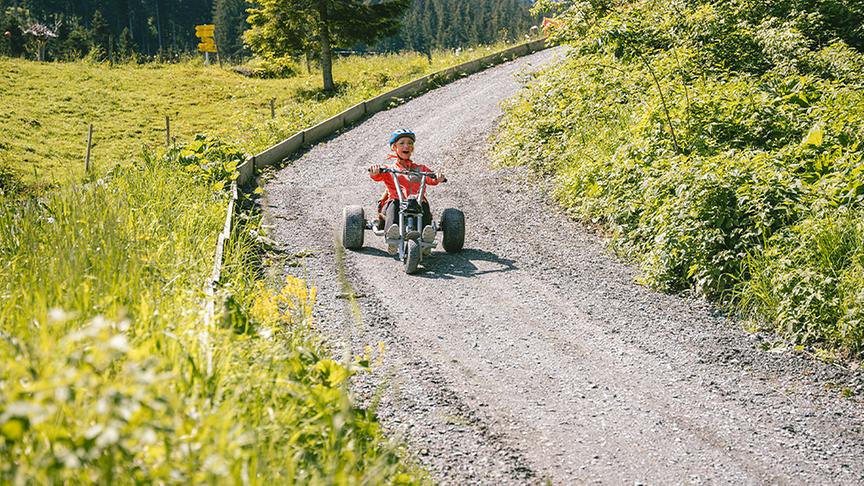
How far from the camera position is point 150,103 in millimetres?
27875

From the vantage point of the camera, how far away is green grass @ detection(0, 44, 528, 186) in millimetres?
20719

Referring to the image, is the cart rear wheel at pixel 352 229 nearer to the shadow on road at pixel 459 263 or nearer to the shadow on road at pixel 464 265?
the shadow on road at pixel 459 263

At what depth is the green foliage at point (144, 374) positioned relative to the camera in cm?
250

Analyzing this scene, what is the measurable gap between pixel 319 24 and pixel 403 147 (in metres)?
17.9

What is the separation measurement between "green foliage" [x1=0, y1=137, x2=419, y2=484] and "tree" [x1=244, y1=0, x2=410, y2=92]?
20.5 meters

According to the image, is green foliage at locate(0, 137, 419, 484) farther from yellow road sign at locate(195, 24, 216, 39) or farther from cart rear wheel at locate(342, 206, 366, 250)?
yellow road sign at locate(195, 24, 216, 39)

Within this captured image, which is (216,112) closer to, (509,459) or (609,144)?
(609,144)

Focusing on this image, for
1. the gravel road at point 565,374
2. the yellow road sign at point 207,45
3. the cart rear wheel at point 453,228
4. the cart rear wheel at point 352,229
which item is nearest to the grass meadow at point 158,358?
the gravel road at point 565,374

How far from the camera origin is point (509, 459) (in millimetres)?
5086

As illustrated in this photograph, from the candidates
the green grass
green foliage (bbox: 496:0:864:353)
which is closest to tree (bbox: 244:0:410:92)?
the green grass

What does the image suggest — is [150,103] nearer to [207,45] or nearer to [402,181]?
[207,45]

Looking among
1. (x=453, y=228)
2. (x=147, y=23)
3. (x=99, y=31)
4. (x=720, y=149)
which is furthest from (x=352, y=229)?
(x=147, y=23)

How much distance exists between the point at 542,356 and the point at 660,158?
486 cm

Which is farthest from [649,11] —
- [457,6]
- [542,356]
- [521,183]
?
[457,6]
